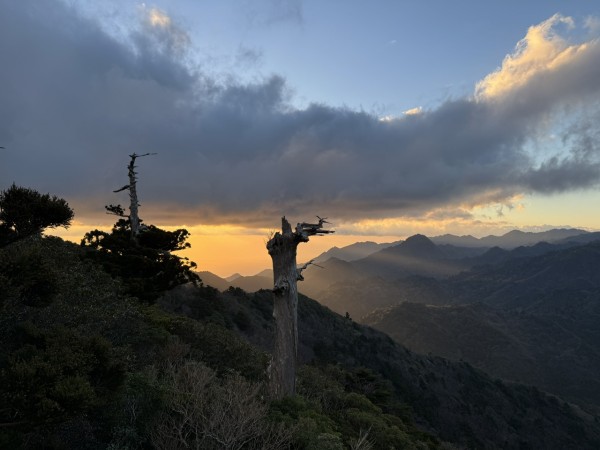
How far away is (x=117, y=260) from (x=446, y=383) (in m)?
101

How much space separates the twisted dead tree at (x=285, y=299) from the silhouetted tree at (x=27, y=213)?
762 cm

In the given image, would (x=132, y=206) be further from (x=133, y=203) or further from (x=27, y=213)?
(x=27, y=213)

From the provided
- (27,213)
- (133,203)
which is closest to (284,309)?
(27,213)

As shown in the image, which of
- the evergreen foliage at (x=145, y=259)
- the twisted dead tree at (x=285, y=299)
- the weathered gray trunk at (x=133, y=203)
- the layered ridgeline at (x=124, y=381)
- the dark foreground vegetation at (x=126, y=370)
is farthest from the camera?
the weathered gray trunk at (x=133, y=203)

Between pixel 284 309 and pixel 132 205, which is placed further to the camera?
pixel 132 205

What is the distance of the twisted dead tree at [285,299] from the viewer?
49.7 feet

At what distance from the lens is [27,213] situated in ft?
31.7

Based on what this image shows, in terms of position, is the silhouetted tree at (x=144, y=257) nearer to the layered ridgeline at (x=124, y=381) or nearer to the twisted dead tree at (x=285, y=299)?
the layered ridgeline at (x=124, y=381)

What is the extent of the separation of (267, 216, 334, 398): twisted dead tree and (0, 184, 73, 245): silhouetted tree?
25.0 feet

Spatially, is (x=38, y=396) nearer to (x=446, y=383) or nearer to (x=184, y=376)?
(x=184, y=376)

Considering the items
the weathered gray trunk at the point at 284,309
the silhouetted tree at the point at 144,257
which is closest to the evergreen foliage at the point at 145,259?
the silhouetted tree at the point at 144,257

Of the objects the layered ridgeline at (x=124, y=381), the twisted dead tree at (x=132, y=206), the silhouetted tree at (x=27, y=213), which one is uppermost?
the twisted dead tree at (x=132, y=206)

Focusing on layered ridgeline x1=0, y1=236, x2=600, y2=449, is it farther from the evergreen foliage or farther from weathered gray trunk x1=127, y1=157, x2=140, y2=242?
weathered gray trunk x1=127, y1=157, x2=140, y2=242

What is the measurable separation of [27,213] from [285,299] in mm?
8940
